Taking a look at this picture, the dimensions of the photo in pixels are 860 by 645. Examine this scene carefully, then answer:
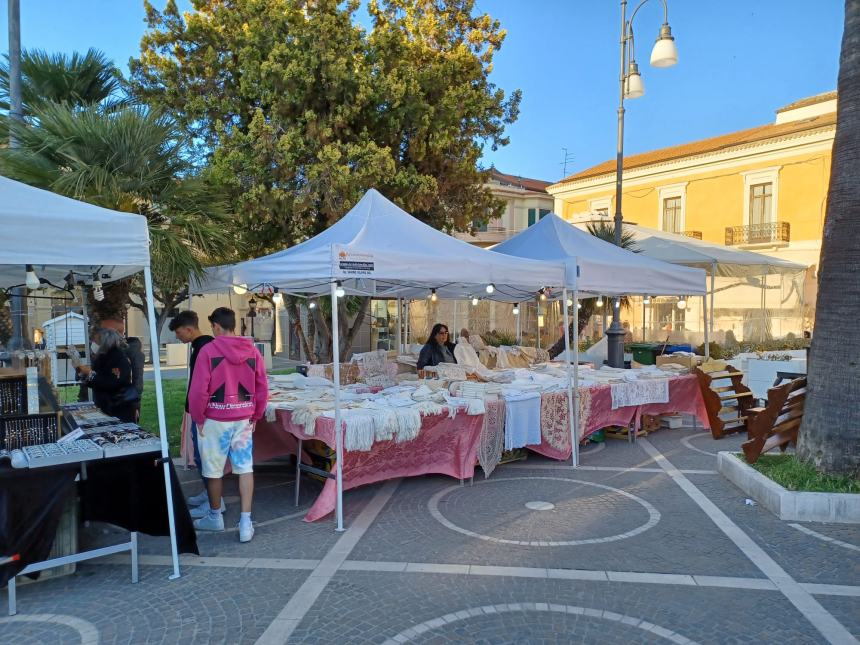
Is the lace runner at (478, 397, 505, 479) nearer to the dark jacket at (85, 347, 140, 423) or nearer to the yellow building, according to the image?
the dark jacket at (85, 347, 140, 423)

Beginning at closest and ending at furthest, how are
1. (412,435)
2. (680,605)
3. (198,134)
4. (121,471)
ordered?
(680,605), (121,471), (412,435), (198,134)

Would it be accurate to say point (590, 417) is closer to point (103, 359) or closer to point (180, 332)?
point (180, 332)

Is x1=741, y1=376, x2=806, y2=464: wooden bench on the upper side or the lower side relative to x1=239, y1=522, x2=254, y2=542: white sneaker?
upper

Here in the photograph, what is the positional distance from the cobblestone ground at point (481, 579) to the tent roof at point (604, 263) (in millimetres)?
2952

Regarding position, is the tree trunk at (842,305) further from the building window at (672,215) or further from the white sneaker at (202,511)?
the building window at (672,215)

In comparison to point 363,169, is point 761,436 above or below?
below

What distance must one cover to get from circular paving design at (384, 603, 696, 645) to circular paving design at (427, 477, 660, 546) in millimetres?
1012

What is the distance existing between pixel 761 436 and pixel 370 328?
50.8 ft

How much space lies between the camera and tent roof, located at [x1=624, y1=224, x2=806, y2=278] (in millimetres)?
12906

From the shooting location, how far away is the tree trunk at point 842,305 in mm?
5008

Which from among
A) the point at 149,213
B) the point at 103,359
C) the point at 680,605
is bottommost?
the point at 680,605

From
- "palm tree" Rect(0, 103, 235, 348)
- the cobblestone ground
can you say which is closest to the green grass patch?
the cobblestone ground

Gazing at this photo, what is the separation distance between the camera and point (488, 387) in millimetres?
6633

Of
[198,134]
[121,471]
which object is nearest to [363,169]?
[198,134]
